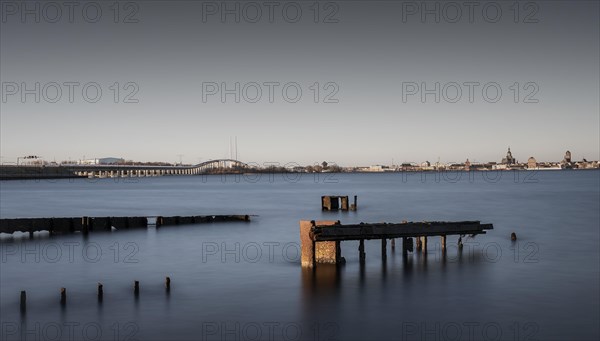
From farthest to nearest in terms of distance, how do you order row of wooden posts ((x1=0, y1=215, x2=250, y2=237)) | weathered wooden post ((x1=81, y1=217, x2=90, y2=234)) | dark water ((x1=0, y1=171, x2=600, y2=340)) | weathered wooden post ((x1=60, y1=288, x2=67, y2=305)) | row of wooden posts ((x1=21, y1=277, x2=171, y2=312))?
weathered wooden post ((x1=81, y1=217, x2=90, y2=234)) < row of wooden posts ((x1=0, y1=215, x2=250, y2=237)) < weathered wooden post ((x1=60, y1=288, x2=67, y2=305)) < row of wooden posts ((x1=21, y1=277, x2=171, y2=312)) < dark water ((x1=0, y1=171, x2=600, y2=340))

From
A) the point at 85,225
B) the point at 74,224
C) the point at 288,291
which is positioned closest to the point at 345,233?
the point at 288,291

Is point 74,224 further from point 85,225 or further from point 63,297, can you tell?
point 63,297

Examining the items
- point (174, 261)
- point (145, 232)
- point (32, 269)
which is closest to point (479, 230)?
point (174, 261)

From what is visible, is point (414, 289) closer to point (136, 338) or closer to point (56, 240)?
point (136, 338)

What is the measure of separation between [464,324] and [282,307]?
24.7ft

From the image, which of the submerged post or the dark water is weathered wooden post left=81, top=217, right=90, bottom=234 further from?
the submerged post

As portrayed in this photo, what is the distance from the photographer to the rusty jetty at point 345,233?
99.9 feet

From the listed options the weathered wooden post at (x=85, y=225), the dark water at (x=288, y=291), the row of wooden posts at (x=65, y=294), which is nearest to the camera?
the dark water at (x=288, y=291)

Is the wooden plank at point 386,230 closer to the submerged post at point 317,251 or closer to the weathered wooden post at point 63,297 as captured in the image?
the submerged post at point 317,251

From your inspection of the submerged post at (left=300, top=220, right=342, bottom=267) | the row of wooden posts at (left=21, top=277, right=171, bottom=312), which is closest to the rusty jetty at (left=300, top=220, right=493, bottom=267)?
the submerged post at (left=300, top=220, right=342, bottom=267)

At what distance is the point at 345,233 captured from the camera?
3086 centimetres

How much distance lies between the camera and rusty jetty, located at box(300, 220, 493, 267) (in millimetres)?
30453

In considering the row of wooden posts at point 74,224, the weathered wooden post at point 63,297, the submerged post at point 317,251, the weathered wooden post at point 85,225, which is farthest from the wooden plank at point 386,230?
the row of wooden posts at point 74,224

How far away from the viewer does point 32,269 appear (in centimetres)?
3588
